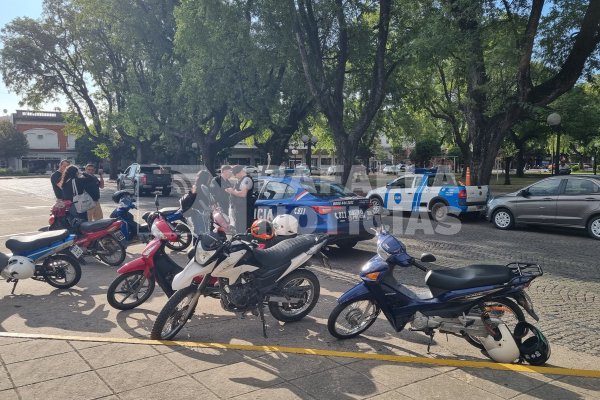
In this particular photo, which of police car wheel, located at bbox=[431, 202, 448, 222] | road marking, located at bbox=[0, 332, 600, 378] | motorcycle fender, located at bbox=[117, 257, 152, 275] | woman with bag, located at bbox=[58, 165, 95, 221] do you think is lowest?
road marking, located at bbox=[0, 332, 600, 378]

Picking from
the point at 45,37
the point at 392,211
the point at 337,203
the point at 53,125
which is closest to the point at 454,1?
the point at 392,211

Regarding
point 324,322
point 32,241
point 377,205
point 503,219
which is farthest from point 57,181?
point 503,219

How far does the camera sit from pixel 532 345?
14.5 feet

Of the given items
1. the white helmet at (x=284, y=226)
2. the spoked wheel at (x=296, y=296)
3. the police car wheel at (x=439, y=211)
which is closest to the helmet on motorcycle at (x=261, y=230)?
the white helmet at (x=284, y=226)

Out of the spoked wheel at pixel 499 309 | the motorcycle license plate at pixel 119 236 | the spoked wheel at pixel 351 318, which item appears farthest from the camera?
the motorcycle license plate at pixel 119 236

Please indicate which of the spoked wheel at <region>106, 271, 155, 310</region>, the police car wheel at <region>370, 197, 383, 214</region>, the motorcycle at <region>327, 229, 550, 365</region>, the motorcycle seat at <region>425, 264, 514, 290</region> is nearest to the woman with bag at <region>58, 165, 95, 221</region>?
the spoked wheel at <region>106, 271, 155, 310</region>

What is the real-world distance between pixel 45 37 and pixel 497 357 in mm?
37535

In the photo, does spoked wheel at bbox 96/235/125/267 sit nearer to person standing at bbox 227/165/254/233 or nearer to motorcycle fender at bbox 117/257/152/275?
person standing at bbox 227/165/254/233

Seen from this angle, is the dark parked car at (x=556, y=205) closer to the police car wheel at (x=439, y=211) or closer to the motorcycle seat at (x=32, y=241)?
the police car wheel at (x=439, y=211)

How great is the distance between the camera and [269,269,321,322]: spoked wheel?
5.61 meters

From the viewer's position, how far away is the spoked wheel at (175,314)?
497cm

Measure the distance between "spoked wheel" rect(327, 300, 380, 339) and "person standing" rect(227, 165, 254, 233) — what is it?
425cm

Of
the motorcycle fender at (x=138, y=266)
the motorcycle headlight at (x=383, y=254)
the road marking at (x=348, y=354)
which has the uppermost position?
the motorcycle headlight at (x=383, y=254)

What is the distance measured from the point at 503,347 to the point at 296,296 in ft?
7.72
